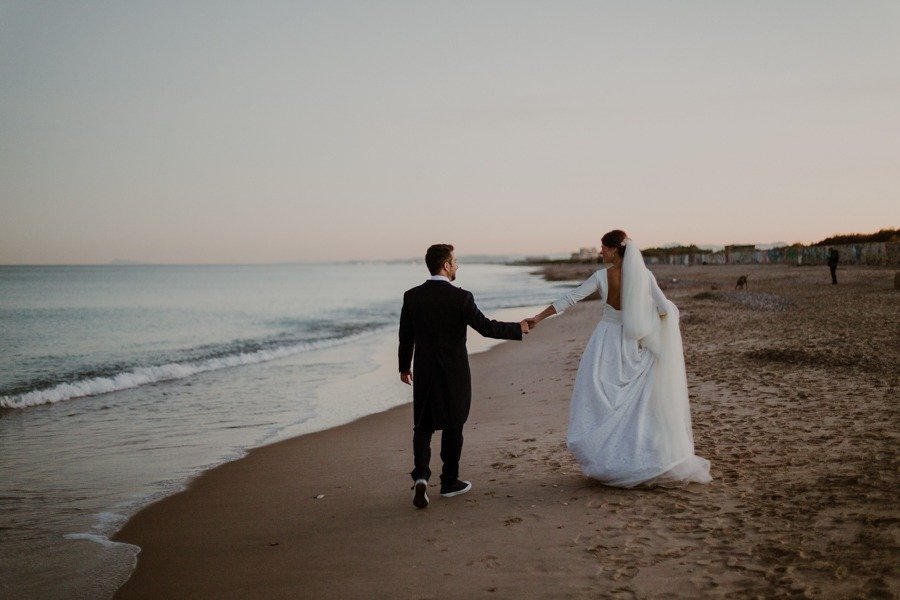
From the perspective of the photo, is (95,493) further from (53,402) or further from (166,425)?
(53,402)

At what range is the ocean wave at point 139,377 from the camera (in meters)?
12.2

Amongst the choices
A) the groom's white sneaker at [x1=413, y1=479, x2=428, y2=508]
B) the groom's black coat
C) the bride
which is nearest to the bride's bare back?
the bride

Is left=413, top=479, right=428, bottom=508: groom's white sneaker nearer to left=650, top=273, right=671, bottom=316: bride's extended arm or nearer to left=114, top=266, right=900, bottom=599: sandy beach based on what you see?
left=114, top=266, right=900, bottom=599: sandy beach

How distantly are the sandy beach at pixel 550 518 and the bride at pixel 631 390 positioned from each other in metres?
0.21

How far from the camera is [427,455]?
204 inches

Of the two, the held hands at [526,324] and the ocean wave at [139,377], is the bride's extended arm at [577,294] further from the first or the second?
the ocean wave at [139,377]

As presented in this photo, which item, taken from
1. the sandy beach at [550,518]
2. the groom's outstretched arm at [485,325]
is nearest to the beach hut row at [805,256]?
the sandy beach at [550,518]

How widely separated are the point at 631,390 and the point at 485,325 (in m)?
1.30

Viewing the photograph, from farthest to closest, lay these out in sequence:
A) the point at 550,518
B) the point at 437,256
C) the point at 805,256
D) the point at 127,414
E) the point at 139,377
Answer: the point at 805,256 < the point at 139,377 < the point at 127,414 < the point at 437,256 < the point at 550,518

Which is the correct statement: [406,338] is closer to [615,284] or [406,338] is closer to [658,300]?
[615,284]

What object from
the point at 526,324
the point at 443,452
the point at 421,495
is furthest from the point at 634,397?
the point at 421,495

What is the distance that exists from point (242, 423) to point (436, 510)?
5539mm

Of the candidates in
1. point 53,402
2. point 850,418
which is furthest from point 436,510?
point 53,402

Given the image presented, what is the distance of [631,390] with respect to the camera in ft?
17.2
